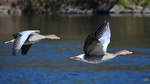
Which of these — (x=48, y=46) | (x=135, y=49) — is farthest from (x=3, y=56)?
(x=135, y=49)

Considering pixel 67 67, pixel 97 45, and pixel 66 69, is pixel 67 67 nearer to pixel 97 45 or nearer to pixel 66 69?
pixel 66 69

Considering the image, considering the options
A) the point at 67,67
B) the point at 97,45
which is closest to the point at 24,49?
the point at 67,67

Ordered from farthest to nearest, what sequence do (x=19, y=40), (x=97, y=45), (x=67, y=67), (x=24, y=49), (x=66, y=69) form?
(x=67, y=67) → (x=66, y=69) → (x=24, y=49) → (x=19, y=40) → (x=97, y=45)

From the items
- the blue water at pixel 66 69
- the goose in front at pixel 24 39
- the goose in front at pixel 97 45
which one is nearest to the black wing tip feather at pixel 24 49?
the goose in front at pixel 24 39

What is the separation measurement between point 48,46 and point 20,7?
139 ft

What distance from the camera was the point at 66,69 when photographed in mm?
17922

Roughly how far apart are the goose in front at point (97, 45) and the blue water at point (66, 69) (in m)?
1.03

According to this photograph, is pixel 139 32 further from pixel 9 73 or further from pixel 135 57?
pixel 9 73

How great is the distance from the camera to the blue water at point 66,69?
616 inches

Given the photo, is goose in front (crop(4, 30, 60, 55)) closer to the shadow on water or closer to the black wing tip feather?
the black wing tip feather

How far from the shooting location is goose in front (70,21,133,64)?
13.4 metres

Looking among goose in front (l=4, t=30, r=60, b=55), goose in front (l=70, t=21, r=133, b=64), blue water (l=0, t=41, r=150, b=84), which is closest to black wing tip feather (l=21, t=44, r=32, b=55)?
goose in front (l=4, t=30, r=60, b=55)

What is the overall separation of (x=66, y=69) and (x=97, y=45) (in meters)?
4.15

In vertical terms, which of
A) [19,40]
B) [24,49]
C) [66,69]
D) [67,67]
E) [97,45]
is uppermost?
[97,45]
